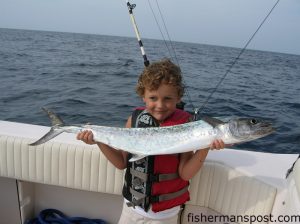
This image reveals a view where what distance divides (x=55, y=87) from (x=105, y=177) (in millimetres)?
9999

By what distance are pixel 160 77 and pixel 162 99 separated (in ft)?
0.56

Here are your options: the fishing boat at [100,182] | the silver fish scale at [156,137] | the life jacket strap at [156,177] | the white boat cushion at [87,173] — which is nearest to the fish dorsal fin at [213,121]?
the silver fish scale at [156,137]

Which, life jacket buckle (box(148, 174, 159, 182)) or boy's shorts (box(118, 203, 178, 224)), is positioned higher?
life jacket buckle (box(148, 174, 159, 182))

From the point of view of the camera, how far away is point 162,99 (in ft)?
8.48

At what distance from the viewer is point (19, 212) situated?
3.75 metres

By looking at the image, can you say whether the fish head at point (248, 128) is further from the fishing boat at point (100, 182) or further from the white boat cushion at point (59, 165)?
the white boat cushion at point (59, 165)

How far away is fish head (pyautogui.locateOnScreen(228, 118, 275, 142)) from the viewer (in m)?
2.22

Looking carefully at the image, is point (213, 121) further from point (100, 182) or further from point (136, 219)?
point (100, 182)

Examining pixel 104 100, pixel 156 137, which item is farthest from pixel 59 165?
pixel 104 100

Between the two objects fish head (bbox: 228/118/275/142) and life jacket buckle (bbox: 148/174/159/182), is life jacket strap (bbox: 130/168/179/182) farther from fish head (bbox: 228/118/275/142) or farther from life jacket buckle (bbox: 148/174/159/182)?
fish head (bbox: 228/118/275/142)

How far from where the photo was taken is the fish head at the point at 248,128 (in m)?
2.22

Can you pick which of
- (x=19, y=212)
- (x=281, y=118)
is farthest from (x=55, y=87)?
(x=19, y=212)

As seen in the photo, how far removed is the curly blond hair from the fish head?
546mm

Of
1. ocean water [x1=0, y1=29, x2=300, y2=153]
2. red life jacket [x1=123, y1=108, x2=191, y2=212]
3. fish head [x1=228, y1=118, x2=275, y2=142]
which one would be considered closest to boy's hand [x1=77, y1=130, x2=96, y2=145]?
red life jacket [x1=123, y1=108, x2=191, y2=212]
